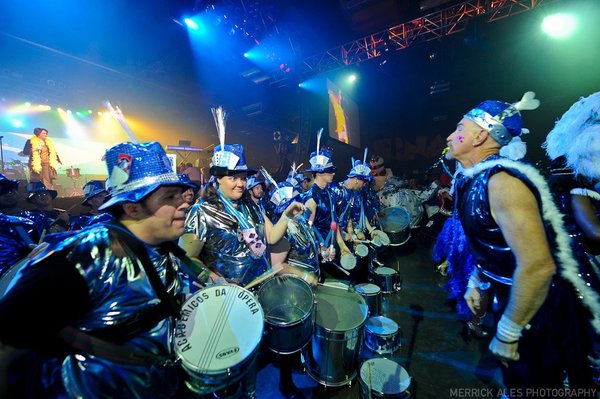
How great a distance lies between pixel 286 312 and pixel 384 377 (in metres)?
1.18

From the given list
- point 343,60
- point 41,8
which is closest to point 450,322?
point 343,60

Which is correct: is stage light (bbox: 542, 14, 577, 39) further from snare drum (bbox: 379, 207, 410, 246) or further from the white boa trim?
the white boa trim

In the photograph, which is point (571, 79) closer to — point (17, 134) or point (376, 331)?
point (376, 331)

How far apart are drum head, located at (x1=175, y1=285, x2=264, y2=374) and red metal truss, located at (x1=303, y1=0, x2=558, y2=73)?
9.49 metres

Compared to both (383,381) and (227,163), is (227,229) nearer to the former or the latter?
(227,163)

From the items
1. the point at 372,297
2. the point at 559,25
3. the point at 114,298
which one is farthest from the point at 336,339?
the point at 559,25

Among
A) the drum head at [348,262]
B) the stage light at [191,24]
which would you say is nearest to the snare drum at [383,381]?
the drum head at [348,262]

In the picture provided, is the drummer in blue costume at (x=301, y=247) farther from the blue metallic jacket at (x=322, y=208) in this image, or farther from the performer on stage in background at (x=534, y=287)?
the performer on stage in background at (x=534, y=287)

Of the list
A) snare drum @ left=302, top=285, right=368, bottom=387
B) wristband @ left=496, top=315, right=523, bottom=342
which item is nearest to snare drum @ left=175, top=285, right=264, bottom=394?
snare drum @ left=302, top=285, right=368, bottom=387

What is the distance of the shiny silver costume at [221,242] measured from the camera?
106 inches

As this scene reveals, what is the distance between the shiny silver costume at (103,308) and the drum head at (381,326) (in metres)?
2.76

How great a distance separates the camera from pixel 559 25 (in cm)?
802

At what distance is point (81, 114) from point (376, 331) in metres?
14.3

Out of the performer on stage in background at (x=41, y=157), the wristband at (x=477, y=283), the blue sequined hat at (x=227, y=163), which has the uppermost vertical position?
the performer on stage in background at (x=41, y=157)
